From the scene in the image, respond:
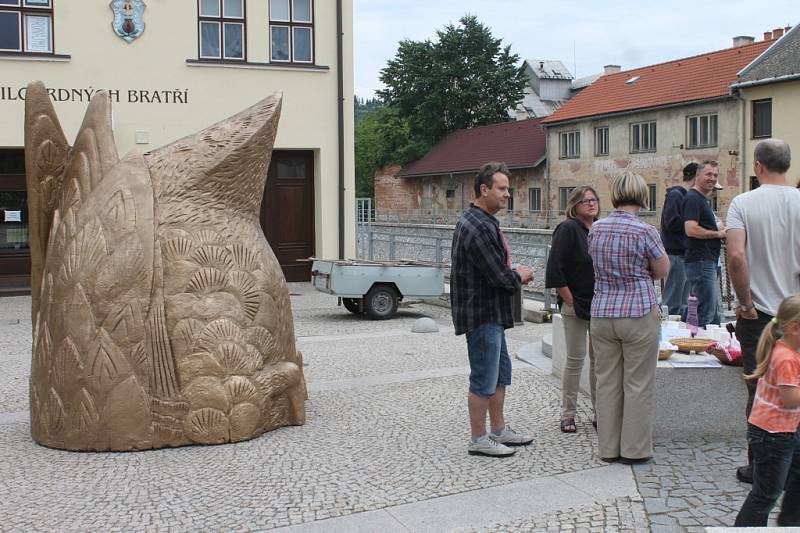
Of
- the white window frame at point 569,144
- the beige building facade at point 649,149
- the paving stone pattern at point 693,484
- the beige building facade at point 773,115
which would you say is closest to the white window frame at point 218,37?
the paving stone pattern at point 693,484

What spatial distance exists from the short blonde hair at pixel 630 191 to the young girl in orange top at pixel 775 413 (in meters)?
1.67

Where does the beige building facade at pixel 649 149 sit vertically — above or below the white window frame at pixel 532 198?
above

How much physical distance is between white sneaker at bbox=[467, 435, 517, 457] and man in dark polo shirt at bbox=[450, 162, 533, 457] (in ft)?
0.70

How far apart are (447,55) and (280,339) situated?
5772 cm

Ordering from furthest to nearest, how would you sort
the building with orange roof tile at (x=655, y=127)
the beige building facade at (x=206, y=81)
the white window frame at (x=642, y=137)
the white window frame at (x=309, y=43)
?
the white window frame at (x=642, y=137) → the building with orange roof tile at (x=655, y=127) → the white window frame at (x=309, y=43) → the beige building facade at (x=206, y=81)

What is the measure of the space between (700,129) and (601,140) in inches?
241

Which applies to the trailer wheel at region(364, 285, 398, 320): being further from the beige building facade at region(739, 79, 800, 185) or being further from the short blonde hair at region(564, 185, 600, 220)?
the beige building facade at region(739, 79, 800, 185)

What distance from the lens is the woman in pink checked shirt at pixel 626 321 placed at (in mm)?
5680

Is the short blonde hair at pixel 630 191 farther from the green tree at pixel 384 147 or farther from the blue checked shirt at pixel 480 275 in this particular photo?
the green tree at pixel 384 147

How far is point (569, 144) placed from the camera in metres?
43.8

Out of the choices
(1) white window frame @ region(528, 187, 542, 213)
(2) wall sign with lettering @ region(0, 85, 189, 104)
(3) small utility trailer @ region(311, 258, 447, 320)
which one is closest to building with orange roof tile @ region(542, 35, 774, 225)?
(1) white window frame @ region(528, 187, 542, 213)

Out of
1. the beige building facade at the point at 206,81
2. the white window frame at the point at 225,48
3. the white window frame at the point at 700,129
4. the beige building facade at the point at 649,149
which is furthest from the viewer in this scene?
the white window frame at the point at 700,129

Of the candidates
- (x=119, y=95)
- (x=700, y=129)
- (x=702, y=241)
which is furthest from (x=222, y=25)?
(x=700, y=129)

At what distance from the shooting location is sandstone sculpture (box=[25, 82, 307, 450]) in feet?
20.1
